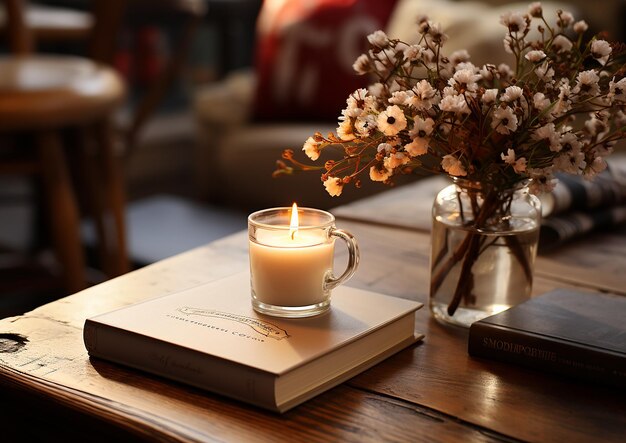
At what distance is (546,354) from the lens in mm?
781

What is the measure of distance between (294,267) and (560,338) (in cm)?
25

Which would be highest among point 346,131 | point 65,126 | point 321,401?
point 346,131

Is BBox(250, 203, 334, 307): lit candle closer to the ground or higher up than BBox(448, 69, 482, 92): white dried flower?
closer to the ground

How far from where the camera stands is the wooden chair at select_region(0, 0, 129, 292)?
1.63 metres

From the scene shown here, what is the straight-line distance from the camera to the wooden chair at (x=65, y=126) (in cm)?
163

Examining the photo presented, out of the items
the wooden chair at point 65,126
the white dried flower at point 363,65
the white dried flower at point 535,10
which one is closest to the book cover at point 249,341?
the white dried flower at point 363,65

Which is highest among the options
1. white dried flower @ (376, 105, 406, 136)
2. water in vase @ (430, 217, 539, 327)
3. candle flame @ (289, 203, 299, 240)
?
white dried flower @ (376, 105, 406, 136)

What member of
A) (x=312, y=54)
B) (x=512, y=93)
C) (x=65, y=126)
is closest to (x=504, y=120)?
(x=512, y=93)

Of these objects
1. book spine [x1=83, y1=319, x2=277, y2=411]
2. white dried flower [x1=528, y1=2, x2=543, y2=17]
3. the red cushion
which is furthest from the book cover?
the red cushion

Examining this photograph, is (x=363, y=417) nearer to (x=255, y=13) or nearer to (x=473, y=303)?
(x=473, y=303)

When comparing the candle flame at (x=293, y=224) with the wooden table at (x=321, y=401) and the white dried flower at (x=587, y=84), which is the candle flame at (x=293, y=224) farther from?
the white dried flower at (x=587, y=84)

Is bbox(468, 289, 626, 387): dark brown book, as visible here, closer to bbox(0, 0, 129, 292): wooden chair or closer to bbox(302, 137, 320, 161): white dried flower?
bbox(302, 137, 320, 161): white dried flower

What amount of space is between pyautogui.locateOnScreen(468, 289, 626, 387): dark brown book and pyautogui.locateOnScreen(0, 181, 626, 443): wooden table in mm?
12

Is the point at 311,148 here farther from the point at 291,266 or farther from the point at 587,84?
the point at 587,84
